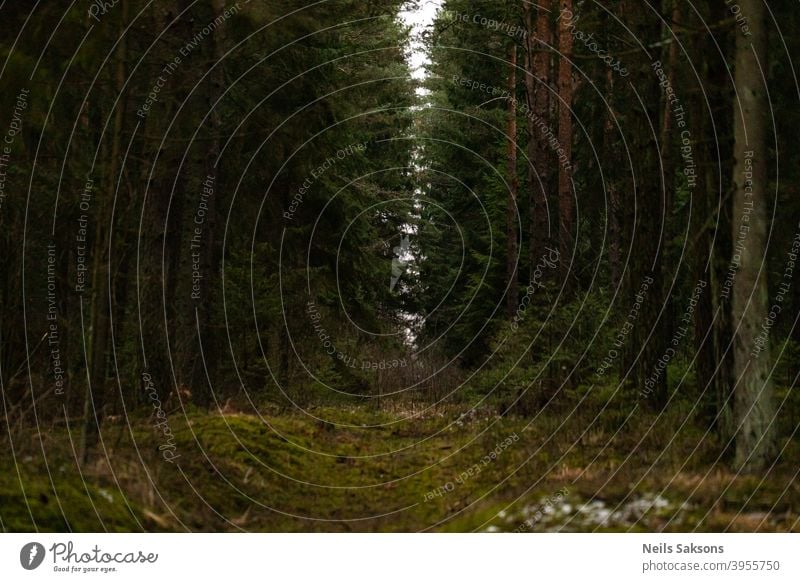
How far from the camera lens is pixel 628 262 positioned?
546 inches

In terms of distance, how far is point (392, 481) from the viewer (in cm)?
1134

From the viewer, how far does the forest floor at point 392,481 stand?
745cm

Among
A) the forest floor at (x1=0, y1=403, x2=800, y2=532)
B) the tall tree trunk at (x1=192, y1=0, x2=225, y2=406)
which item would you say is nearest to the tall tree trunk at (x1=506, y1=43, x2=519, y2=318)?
the tall tree trunk at (x1=192, y1=0, x2=225, y2=406)

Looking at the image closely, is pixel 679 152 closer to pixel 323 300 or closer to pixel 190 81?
pixel 190 81

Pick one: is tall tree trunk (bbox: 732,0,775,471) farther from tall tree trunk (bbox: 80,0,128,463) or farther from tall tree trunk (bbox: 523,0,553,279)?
tall tree trunk (bbox: 523,0,553,279)

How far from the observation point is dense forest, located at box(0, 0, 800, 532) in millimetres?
8383

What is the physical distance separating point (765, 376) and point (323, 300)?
17.3m

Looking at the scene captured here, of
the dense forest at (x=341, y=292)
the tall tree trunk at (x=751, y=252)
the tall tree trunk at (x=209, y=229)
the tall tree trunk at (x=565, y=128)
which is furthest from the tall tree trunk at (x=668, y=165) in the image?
the tall tree trunk at (x=209, y=229)

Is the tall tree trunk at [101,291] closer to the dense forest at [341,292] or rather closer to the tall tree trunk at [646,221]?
the dense forest at [341,292]

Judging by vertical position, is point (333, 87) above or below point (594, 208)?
above

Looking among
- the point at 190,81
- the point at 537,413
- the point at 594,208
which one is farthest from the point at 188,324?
the point at 594,208

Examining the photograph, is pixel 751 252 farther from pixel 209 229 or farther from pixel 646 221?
pixel 209 229

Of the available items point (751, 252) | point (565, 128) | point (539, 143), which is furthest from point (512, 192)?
point (751, 252)

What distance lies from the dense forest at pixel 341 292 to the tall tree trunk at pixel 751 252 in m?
0.02
